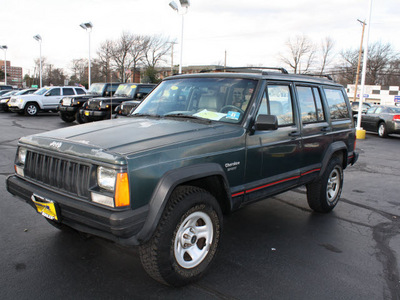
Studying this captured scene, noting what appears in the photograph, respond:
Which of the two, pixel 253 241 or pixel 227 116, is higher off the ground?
pixel 227 116

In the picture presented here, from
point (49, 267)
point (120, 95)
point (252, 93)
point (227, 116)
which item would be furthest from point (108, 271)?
point (120, 95)

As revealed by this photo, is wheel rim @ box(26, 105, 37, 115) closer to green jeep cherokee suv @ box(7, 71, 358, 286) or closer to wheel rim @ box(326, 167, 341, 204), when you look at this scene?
green jeep cherokee suv @ box(7, 71, 358, 286)

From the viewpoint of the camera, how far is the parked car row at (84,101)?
1278cm

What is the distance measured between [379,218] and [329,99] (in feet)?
6.22

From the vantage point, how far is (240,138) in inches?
128

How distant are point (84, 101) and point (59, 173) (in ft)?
43.7

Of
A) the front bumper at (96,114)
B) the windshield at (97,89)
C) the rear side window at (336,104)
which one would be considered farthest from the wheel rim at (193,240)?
the windshield at (97,89)

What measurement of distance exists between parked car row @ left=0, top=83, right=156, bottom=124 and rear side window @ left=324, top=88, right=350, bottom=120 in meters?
4.51

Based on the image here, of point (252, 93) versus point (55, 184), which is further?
point (252, 93)

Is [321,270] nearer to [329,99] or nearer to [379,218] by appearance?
[379,218]

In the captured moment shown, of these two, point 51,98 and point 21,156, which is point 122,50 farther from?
point 21,156

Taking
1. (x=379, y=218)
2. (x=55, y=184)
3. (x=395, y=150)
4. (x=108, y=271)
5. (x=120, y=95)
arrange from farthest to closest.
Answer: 1. (x=120, y=95)
2. (x=395, y=150)
3. (x=379, y=218)
4. (x=108, y=271)
5. (x=55, y=184)

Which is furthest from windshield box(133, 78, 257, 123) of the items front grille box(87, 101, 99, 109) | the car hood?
front grille box(87, 101, 99, 109)

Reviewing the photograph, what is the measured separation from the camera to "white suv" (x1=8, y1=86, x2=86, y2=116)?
18.9 metres
